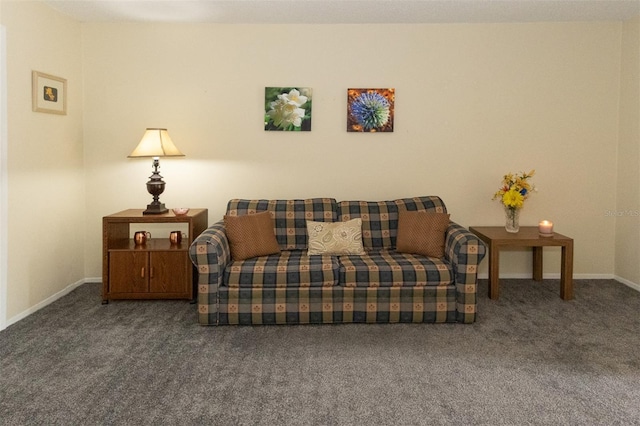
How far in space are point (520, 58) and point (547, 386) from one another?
306cm

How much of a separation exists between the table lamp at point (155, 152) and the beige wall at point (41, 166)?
62cm

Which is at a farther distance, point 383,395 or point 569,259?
point 569,259

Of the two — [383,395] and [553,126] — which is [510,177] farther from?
[383,395]

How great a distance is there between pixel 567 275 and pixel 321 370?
7.72ft

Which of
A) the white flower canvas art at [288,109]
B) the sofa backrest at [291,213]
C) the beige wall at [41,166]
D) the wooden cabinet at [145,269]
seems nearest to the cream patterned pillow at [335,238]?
the sofa backrest at [291,213]

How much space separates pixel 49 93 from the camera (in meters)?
3.87

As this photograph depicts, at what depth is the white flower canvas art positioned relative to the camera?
4457 mm

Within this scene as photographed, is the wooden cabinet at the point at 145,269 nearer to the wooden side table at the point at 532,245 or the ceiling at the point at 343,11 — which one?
the ceiling at the point at 343,11

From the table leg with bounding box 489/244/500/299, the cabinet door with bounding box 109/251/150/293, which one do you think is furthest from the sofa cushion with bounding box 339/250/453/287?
the cabinet door with bounding box 109/251/150/293

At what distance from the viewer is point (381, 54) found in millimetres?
4465

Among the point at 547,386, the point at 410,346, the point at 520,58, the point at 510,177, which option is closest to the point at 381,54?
the point at 520,58

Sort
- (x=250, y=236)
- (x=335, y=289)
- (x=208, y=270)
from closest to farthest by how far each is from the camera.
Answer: (x=208, y=270), (x=335, y=289), (x=250, y=236)

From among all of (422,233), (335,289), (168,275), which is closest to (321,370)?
(335,289)

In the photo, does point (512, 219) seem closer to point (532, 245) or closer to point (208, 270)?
point (532, 245)
